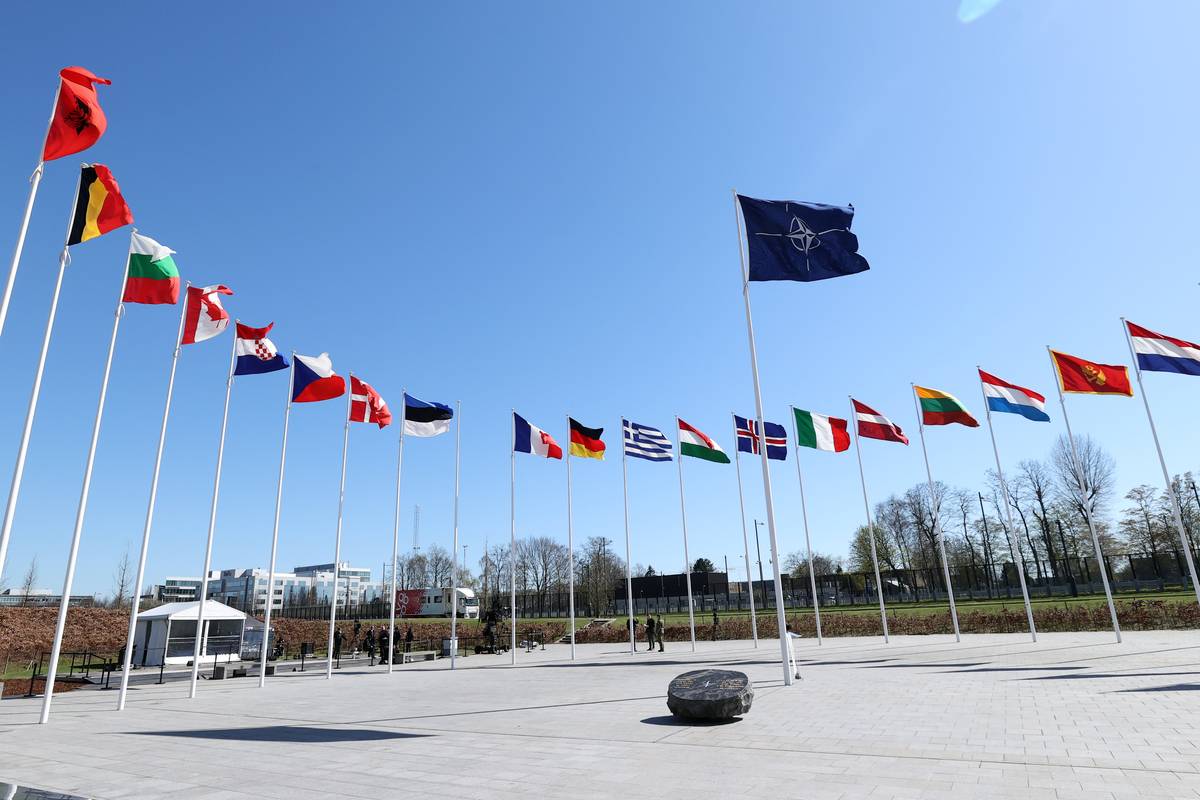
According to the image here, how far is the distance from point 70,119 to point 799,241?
1490 cm

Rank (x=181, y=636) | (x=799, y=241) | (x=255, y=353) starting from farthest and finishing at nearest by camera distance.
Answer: (x=181, y=636) < (x=255, y=353) < (x=799, y=241)

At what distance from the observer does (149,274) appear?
14953 mm

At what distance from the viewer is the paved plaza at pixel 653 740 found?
23.3 feet

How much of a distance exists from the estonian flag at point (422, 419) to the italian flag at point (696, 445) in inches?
409

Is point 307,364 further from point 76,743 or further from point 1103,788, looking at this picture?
point 1103,788

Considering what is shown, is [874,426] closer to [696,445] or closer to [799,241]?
[696,445]

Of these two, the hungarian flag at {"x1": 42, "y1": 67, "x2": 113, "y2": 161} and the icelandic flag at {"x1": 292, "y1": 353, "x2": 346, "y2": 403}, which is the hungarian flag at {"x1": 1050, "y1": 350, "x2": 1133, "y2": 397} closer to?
the icelandic flag at {"x1": 292, "y1": 353, "x2": 346, "y2": 403}

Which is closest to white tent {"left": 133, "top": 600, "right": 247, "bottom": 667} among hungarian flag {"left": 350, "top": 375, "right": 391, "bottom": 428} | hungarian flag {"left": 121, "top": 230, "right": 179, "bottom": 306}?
hungarian flag {"left": 350, "top": 375, "right": 391, "bottom": 428}

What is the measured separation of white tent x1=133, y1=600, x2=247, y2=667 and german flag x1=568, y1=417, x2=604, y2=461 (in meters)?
18.7

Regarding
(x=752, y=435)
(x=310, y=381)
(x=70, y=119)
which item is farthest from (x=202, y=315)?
(x=752, y=435)

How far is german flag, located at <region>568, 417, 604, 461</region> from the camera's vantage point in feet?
96.7

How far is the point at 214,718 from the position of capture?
14.3 metres

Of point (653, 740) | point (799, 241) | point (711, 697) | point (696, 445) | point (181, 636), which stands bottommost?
point (653, 740)

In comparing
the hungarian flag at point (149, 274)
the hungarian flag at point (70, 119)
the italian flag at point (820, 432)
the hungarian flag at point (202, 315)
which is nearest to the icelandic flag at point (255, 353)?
the hungarian flag at point (202, 315)
